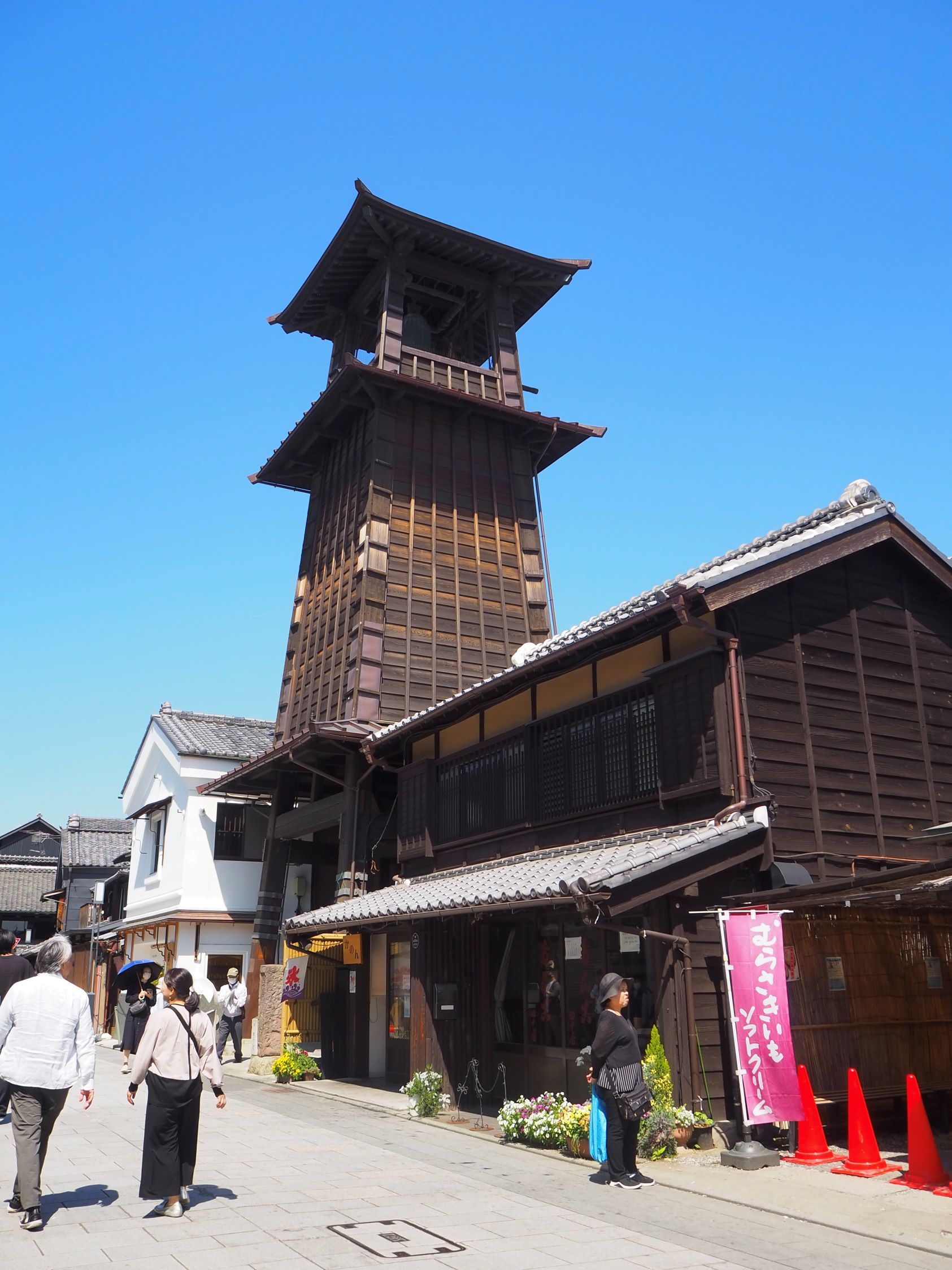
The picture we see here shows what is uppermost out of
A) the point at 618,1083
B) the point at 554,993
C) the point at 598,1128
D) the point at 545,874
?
the point at 545,874

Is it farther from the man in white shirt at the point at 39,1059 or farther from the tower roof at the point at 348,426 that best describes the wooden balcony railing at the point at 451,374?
the man in white shirt at the point at 39,1059

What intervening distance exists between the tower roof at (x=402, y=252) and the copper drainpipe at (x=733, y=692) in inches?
628

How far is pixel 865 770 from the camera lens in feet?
41.0

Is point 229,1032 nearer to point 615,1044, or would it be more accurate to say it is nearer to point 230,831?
point 230,831

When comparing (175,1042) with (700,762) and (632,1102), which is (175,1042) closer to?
(632,1102)

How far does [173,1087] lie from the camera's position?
7641 mm

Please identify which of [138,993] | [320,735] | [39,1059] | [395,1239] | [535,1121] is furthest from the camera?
[138,993]

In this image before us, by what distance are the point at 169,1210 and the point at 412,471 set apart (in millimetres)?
18408

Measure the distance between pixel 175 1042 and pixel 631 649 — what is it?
7559 millimetres

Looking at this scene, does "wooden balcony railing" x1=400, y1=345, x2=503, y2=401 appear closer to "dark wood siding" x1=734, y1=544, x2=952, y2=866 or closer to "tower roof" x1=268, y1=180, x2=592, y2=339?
"tower roof" x1=268, y1=180, x2=592, y2=339

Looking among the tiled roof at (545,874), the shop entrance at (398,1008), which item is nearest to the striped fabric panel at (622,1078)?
the tiled roof at (545,874)

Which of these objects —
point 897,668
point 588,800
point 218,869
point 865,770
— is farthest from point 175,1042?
point 218,869

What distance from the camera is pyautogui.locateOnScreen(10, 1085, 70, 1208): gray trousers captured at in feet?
23.2

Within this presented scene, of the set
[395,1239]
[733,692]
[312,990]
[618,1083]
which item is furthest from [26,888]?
[395,1239]
